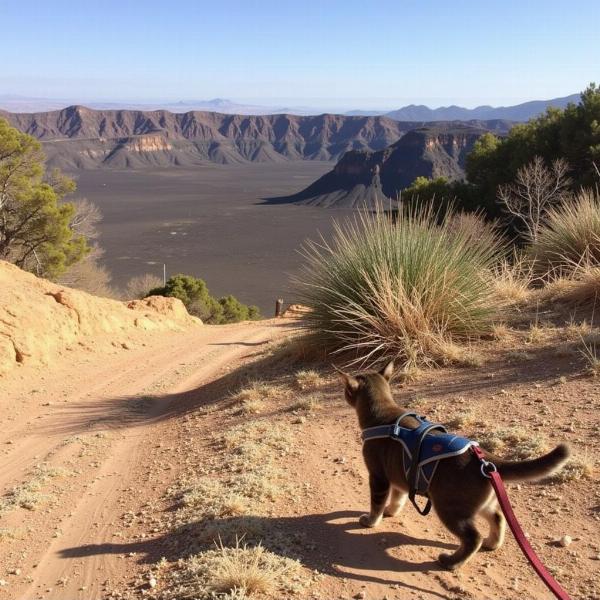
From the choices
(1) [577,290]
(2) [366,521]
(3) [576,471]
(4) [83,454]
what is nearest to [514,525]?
(2) [366,521]

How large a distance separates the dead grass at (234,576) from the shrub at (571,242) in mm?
7613

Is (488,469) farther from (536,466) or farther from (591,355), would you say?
(591,355)

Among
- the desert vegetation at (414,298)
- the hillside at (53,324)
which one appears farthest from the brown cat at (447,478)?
the hillside at (53,324)

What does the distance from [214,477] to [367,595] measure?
7.33 feet

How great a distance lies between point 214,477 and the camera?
16.8 ft

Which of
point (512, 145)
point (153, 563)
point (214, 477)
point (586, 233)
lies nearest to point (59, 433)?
point (214, 477)

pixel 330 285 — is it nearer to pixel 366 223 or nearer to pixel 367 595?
pixel 366 223

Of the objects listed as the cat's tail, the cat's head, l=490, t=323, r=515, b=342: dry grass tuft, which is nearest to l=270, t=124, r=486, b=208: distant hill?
l=490, t=323, r=515, b=342: dry grass tuft

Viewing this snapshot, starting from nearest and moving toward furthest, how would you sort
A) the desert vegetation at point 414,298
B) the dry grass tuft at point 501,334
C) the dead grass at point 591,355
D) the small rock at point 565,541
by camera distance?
the small rock at point 565,541 < the dead grass at point 591,355 < the desert vegetation at point 414,298 < the dry grass tuft at point 501,334

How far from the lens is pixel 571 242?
10297 millimetres

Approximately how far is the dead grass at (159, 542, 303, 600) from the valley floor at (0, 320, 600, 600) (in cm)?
5

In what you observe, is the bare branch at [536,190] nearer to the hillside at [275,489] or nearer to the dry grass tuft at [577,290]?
Answer: the dry grass tuft at [577,290]

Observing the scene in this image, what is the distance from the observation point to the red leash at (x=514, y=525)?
2654 millimetres

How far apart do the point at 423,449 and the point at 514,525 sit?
612mm
